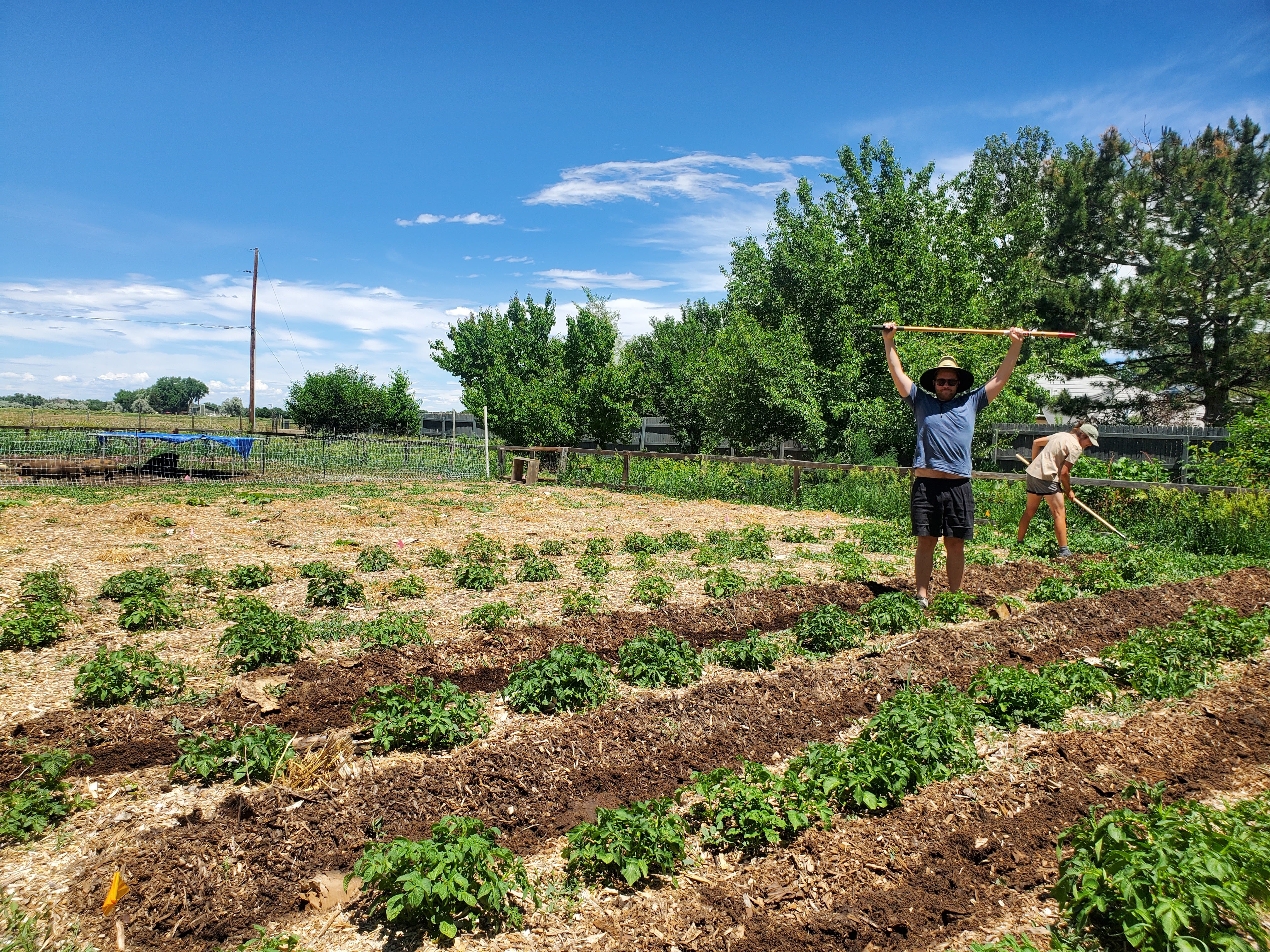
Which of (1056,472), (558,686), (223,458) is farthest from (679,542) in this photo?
(223,458)

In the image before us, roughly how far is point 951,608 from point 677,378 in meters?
26.5

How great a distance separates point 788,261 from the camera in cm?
2320

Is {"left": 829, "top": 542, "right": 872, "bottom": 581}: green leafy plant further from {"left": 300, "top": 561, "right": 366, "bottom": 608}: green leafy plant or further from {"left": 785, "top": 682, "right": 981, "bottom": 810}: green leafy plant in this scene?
{"left": 300, "top": 561, "right": 366, "bottom": 608}: green leafy plant

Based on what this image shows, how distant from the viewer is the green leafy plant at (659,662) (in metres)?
5.05

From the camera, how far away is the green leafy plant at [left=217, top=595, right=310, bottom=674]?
5.41 metres

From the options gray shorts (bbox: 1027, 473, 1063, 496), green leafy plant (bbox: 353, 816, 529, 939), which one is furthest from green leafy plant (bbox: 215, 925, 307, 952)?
gray shorts (bbox: 1027, 473, 1063, 496)

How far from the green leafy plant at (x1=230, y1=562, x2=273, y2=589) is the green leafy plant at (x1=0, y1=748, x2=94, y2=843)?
409 centimetres

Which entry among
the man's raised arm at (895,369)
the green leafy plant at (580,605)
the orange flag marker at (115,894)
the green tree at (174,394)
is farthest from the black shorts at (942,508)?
the green tree at (174,394)

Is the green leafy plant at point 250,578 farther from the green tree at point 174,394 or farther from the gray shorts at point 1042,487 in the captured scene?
the green tree at point 174,394

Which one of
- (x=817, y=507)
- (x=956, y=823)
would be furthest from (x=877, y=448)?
(x=956, y=823)

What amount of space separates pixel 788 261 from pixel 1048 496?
14806 mm

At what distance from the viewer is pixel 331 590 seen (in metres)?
7.22

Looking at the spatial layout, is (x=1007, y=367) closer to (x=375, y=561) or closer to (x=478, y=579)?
(x=478, y=579)

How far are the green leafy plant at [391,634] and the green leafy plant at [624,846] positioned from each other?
3.11 m
